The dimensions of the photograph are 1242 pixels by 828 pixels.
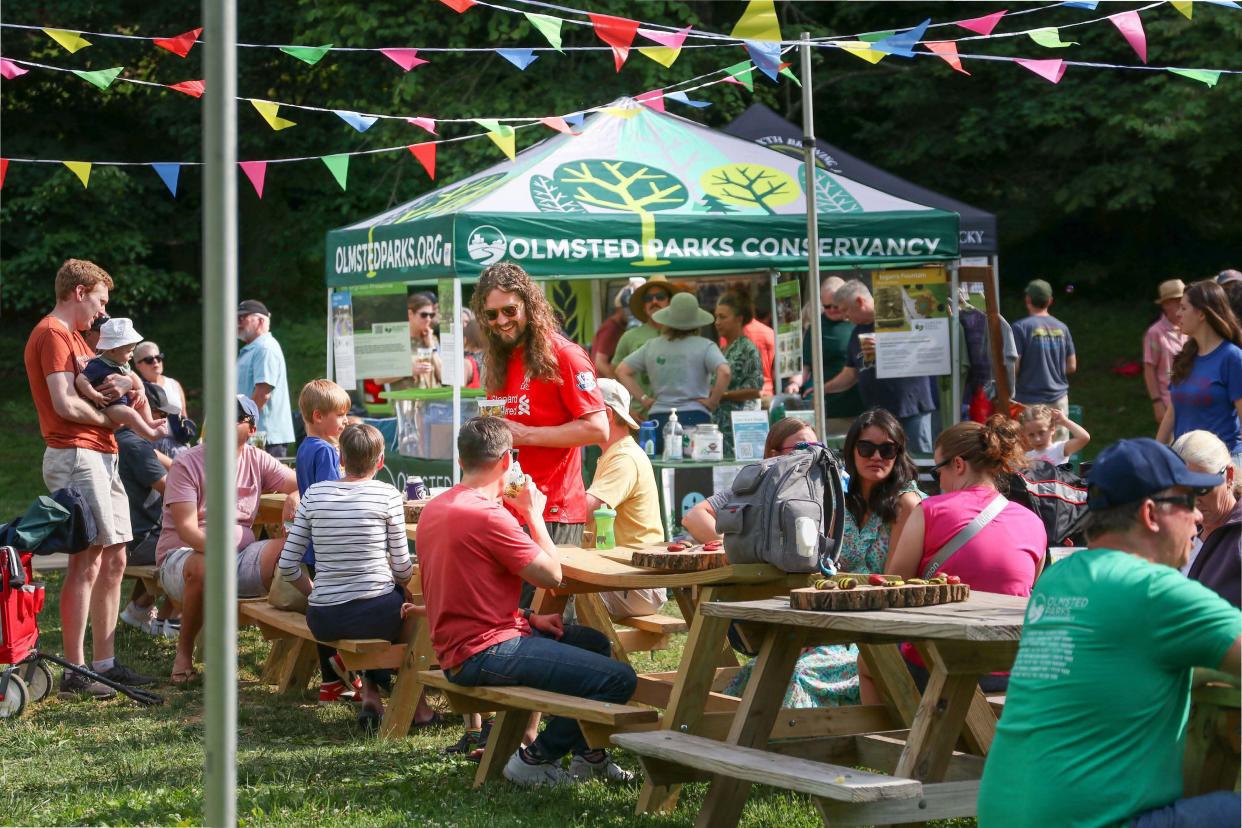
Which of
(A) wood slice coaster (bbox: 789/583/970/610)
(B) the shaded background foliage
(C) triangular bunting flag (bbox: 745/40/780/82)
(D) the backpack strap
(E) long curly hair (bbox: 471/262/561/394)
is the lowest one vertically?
(A) wood slice coaster (bbox: 789/583/970/610)

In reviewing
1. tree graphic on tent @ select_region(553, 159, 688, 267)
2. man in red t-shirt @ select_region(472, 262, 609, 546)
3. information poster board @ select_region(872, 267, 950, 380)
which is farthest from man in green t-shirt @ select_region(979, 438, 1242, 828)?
information poster board @ select_region(872, 267, 950, 380)

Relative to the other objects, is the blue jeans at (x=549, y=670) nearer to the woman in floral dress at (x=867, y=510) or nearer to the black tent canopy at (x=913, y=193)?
the woman in floral dress at (x=867, y=510)

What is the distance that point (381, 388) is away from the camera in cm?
1172

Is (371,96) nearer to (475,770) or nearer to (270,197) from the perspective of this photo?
(270,197)

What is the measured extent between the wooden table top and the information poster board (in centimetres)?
633

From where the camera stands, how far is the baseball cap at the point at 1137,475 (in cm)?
296

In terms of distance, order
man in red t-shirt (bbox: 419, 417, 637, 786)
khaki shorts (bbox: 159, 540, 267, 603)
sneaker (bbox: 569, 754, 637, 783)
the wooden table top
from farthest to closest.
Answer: khaki shorts (bbox: 159, 540, 267, 603) → sneaker (bbox: 569, 754, 637, 783) → man in red t-shirt (bbox: 419, 417, 637, 786) → the wooden table top

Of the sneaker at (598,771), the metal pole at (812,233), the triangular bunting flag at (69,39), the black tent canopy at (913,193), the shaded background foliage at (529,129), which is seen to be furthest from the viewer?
the shaded background foliage at (529,129)

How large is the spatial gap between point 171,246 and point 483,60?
6867mm

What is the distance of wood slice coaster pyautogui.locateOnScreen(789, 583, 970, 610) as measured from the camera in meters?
3.86

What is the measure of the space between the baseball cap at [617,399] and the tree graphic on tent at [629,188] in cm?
266

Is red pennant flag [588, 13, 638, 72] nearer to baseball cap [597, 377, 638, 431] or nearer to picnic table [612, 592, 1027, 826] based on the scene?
baseball cap [597, 377, 638, 431]

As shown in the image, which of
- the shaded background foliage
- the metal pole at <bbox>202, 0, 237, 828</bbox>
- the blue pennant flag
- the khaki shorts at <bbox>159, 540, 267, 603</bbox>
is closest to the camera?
the metal pole at <bbox>202, 0, 237, 828</bbox>

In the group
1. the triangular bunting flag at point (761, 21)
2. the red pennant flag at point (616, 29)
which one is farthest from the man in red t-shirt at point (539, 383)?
the red pennant flag at point (616, 29)
